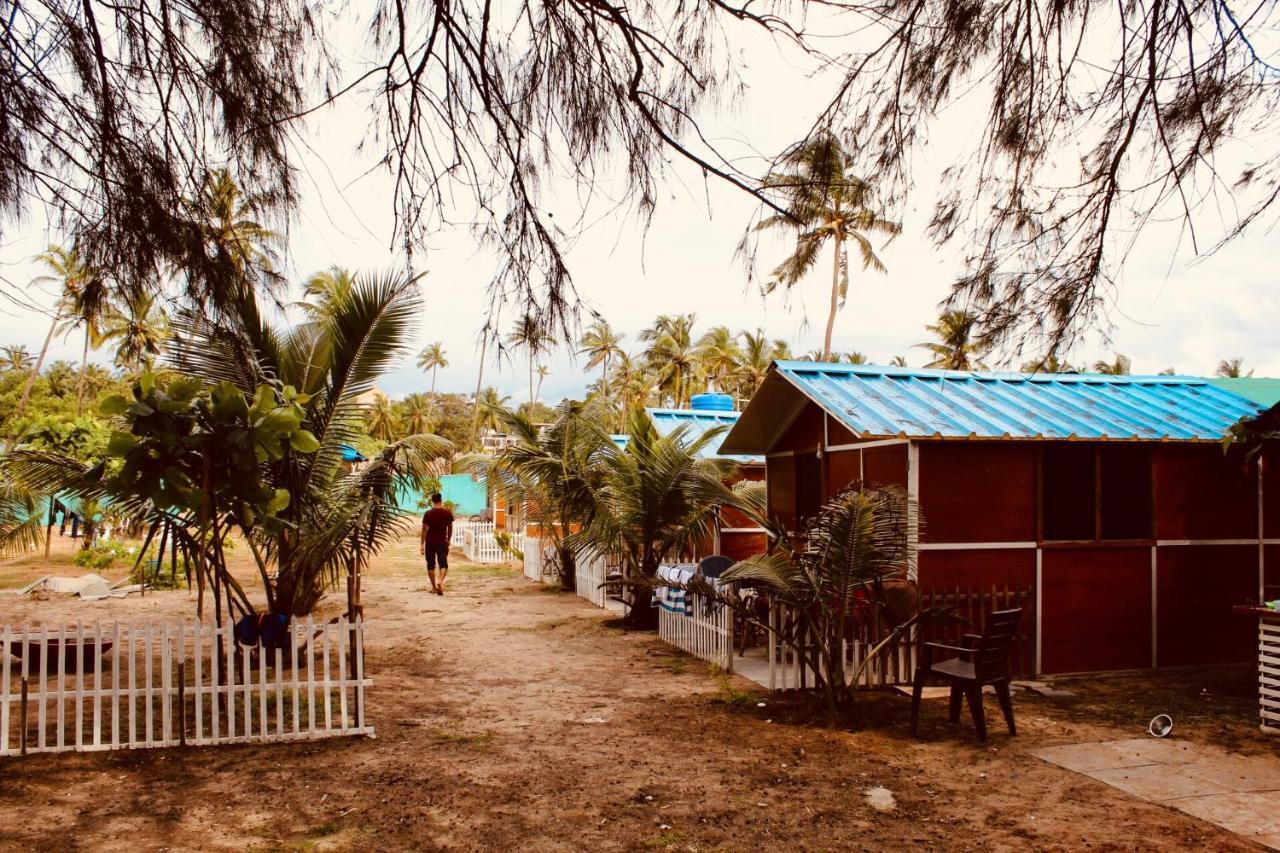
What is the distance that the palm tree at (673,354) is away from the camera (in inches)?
2205

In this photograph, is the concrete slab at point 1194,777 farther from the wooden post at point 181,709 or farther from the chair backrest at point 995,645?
the wooden post at point 181,709

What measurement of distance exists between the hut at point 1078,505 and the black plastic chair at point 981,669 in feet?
6.13

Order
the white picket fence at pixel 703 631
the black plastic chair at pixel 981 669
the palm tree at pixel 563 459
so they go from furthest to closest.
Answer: the palm tree at pixel 563 459 → the white picket fence at pixel 703 631 → the black plastic chair at pixel 981 669

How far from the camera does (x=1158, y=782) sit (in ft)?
20.4

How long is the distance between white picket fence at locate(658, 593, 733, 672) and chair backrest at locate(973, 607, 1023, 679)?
3.23 m

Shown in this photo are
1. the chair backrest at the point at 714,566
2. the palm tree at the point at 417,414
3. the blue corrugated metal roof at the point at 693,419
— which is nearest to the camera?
the chair backrest at the point at 714,566

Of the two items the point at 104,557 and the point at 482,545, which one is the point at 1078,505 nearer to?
the point at 482,545

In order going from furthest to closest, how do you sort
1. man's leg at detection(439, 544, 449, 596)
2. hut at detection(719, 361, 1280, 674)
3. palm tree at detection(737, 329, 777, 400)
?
1. palm tree at detection(737, 329, 777, 400)
2. man's leg at detection(439, 544, 449, 596)
3. hut at detection(719, 361, 1280, 674)

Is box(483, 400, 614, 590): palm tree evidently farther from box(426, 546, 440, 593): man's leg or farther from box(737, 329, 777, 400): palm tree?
box(737, 329, 777, 400): palm tree

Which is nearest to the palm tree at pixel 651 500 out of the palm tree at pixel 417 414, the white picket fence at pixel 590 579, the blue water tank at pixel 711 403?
the white picket fence at pixel 590 579

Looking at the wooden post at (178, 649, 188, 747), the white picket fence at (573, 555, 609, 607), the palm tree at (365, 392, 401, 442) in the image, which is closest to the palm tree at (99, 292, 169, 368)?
the wooden post at (178, 649, 188, 747)

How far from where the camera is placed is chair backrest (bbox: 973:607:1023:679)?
723 cm

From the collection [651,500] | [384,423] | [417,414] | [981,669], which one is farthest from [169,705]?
[417,414]

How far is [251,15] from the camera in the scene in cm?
452
